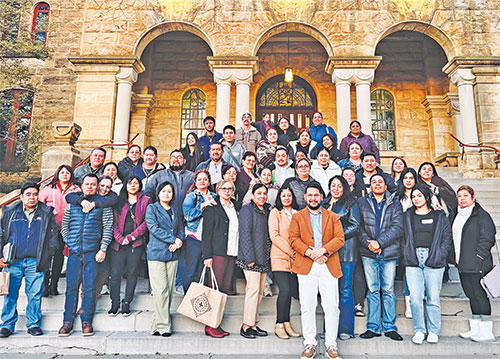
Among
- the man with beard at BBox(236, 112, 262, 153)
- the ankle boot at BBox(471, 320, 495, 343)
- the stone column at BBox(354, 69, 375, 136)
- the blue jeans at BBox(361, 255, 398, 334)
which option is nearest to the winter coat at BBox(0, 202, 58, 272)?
the man with beard at BBox(236, 112, 262, 153)

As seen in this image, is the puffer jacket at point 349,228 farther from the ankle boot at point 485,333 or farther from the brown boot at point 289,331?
the ankle boot at point 485,333

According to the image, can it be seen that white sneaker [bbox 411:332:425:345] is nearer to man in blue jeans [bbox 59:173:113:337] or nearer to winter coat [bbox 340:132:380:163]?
winter coat [bbox 340:132:380:163]

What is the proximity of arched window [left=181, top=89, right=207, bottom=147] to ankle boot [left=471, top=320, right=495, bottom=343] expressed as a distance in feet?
37.6

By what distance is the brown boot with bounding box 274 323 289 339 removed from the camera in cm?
432

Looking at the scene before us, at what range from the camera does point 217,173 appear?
584cm

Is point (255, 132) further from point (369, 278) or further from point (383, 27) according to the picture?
point (383, 27)

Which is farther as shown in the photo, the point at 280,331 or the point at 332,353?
the point at 280,331

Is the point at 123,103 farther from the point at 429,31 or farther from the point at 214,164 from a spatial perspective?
the point at 429,31

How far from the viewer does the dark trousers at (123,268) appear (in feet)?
15.5

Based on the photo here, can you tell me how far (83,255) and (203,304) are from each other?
1682 millimetres

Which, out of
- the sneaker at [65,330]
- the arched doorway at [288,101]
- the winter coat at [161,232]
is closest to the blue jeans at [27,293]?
the sneaker at [65,330]

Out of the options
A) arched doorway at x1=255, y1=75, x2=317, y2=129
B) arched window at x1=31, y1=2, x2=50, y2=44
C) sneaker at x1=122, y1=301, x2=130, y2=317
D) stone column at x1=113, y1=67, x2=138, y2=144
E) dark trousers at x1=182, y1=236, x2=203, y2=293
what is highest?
arched window at x1=31, y1=2, x2=50, y2=44

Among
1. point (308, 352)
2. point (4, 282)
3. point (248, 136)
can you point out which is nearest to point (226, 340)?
point (308, 352)

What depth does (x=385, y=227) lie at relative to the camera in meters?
4.68
